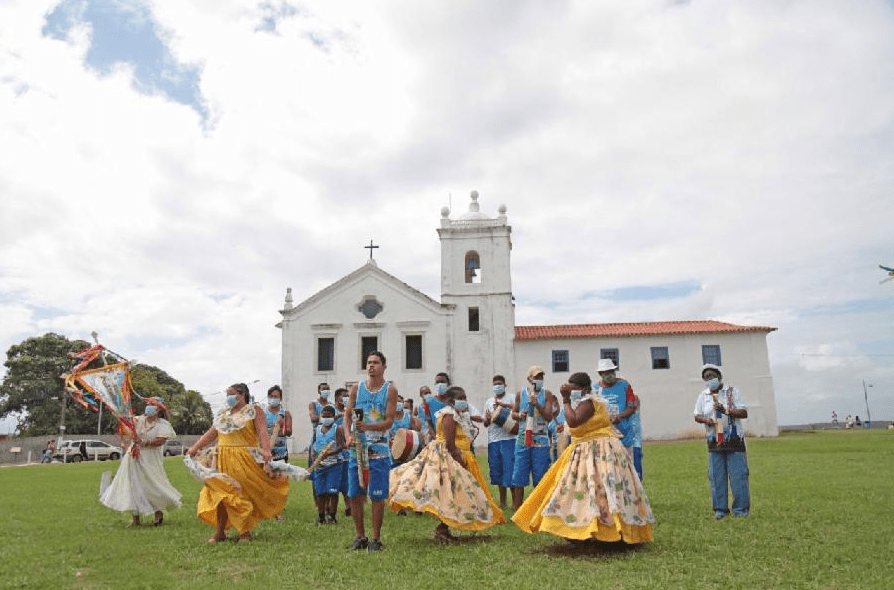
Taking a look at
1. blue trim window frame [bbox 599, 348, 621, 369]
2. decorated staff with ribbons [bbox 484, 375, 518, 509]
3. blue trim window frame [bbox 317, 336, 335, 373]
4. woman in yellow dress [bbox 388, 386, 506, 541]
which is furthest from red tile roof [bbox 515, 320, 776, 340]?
woman in yellow dress [bbox 388, 386, 506, 541]

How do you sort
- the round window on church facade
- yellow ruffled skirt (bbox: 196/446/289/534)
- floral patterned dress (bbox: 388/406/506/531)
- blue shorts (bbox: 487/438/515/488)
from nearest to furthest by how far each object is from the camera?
1. floral patterned dress (bbox: 388/406/506/531)
2. yellow ruffled skirt (bbox: 196/446/289/534)
3. blue shorts (bbox: 487/438/515/488)
4. the round window on church facade

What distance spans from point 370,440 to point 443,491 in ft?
3.07

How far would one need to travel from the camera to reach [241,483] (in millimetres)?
7992

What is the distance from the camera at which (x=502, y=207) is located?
39.0m

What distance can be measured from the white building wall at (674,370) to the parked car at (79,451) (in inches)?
971

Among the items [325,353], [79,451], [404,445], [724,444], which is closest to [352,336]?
[325,353]

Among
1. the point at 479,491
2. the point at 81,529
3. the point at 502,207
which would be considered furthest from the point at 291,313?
the point at 479,491

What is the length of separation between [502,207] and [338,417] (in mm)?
30425

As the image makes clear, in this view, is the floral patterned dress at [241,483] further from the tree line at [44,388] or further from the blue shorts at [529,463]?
the tree line at [44,388]

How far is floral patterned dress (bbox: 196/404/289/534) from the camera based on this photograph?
7.87m

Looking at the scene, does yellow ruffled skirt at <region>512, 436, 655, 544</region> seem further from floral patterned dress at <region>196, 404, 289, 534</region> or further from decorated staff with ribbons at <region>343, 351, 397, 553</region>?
floral patterned dress at <region>196, 404, 289, 534</region>

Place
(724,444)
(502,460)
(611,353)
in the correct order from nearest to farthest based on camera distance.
A: (724,444)
(502,460)
(611,353)

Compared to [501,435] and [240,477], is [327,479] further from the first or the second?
[501,435]

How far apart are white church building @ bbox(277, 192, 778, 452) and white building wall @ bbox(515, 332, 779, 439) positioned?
5cm
